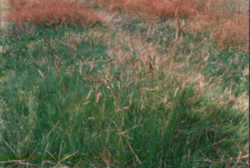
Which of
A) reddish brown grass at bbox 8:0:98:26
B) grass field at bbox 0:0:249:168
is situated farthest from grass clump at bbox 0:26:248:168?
reddish brown grass at bbox 8:0:98:26

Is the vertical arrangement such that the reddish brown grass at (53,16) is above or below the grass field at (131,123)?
above

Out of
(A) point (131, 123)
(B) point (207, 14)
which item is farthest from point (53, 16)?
(A) point (131, 123)

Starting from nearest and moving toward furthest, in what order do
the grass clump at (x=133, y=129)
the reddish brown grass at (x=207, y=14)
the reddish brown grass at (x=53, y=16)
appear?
the grass clump at (x=133, y=129) < the reddish brown grass at (x=207, y=14) < the reddish brown grass at (x=53, y=16)

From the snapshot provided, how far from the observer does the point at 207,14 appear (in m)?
4.05

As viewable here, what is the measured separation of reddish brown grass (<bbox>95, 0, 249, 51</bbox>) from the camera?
337 cm

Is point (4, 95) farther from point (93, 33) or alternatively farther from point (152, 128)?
point (93, 33)

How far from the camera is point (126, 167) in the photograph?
1.51 metres

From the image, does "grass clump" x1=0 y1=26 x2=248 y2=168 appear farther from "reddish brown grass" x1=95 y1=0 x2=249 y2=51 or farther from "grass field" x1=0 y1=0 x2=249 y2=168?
"reddish brown grass" x1=95 y1=0 x2=249 y2=51

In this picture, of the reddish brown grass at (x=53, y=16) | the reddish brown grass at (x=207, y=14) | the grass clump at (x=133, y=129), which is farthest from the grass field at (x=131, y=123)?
the reddish brown grass at (x=53, y=16)

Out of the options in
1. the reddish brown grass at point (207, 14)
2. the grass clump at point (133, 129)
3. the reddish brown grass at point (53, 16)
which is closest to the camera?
the grass clump at point (133, 129)

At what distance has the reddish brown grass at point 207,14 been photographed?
3.37 meters

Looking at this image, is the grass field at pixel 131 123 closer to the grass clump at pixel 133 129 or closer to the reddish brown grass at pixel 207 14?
the grass clump at pixel 133 129

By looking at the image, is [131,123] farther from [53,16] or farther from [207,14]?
[53,16]

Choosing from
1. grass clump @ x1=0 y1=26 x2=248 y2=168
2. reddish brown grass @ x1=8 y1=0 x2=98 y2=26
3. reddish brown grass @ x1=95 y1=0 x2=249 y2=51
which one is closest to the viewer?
grass clump @ x1=0 y1=26 x2=248 y2=168
